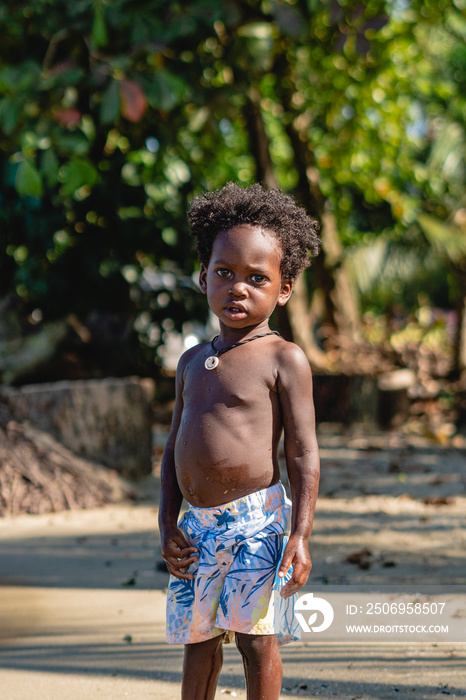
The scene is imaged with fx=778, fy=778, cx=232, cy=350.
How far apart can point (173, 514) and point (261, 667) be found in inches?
17.2

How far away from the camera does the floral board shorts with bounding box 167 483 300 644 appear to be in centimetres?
183

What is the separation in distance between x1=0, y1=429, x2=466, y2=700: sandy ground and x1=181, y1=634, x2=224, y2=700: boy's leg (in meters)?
0.37

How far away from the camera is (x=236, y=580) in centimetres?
185

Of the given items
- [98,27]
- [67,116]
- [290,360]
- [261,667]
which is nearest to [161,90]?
[98,27]

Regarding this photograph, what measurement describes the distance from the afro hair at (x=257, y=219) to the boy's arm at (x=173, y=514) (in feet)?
1.19

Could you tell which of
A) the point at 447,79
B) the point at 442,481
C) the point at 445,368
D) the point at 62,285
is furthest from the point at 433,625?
the point at 447,79

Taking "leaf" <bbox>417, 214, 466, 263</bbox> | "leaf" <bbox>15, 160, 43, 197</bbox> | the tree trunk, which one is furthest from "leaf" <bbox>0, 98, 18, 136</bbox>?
"leaf" <bbox>417, 214, 466, 263</bbox>

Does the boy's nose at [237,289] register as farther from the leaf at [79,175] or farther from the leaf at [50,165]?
the leaf at [50,165]

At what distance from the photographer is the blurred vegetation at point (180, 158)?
5.04 m

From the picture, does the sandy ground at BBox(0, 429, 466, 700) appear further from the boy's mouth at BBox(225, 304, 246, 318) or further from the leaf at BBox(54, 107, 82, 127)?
the leaf at BBox(54, 107, 82, 127)

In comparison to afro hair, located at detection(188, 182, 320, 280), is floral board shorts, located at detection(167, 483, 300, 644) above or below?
below

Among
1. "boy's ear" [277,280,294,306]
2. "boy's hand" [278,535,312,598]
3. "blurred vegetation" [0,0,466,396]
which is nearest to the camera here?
"boy's hand" [278,535,312,598]

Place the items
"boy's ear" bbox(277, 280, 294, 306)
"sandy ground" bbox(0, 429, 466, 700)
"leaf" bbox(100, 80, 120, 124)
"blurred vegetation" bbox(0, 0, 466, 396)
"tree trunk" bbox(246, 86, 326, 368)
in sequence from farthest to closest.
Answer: "tree trunk" bbox(246, 86, 326, 368) < "blurred vegetation" bbox(0, 0, 466, 396) < "leaf" bbox(100, 80, 120, 124) < "sandy ground" bbox(0, 429, 466, 700) < "boy's ear" bbox(277, 280, 294, 306)

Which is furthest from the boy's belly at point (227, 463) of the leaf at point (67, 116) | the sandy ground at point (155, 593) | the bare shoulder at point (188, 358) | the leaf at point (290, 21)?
the leaf at point (290, 21)
